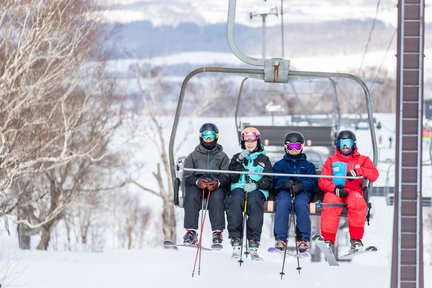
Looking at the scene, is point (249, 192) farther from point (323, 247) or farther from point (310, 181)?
point (323, 247)

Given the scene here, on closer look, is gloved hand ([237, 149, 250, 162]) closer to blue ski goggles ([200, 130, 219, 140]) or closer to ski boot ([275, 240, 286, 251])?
blue ski goggles ([200, 130, 219, 140])

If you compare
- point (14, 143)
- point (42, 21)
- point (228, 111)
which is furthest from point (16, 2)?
point (228, 111)

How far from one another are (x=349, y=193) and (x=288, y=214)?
0.61 meters

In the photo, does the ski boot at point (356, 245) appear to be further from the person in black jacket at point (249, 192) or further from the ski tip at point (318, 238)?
the person in black jacket at point (249, 192)

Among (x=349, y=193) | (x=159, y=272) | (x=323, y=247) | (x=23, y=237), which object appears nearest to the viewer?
(x=323, y=247)

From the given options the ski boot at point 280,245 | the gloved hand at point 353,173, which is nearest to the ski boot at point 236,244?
the ski boot at point 280,245

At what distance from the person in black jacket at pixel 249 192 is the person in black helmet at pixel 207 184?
0.35ft

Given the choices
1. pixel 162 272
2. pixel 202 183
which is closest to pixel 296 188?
pixel 202 183

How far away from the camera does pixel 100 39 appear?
1210 inches

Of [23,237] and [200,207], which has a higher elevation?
[200,207]

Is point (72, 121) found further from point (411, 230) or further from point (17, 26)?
point (411, 230)

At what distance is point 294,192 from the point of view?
419 inches

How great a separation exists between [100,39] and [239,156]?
805 inches

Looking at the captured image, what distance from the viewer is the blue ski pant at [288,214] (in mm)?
10617
